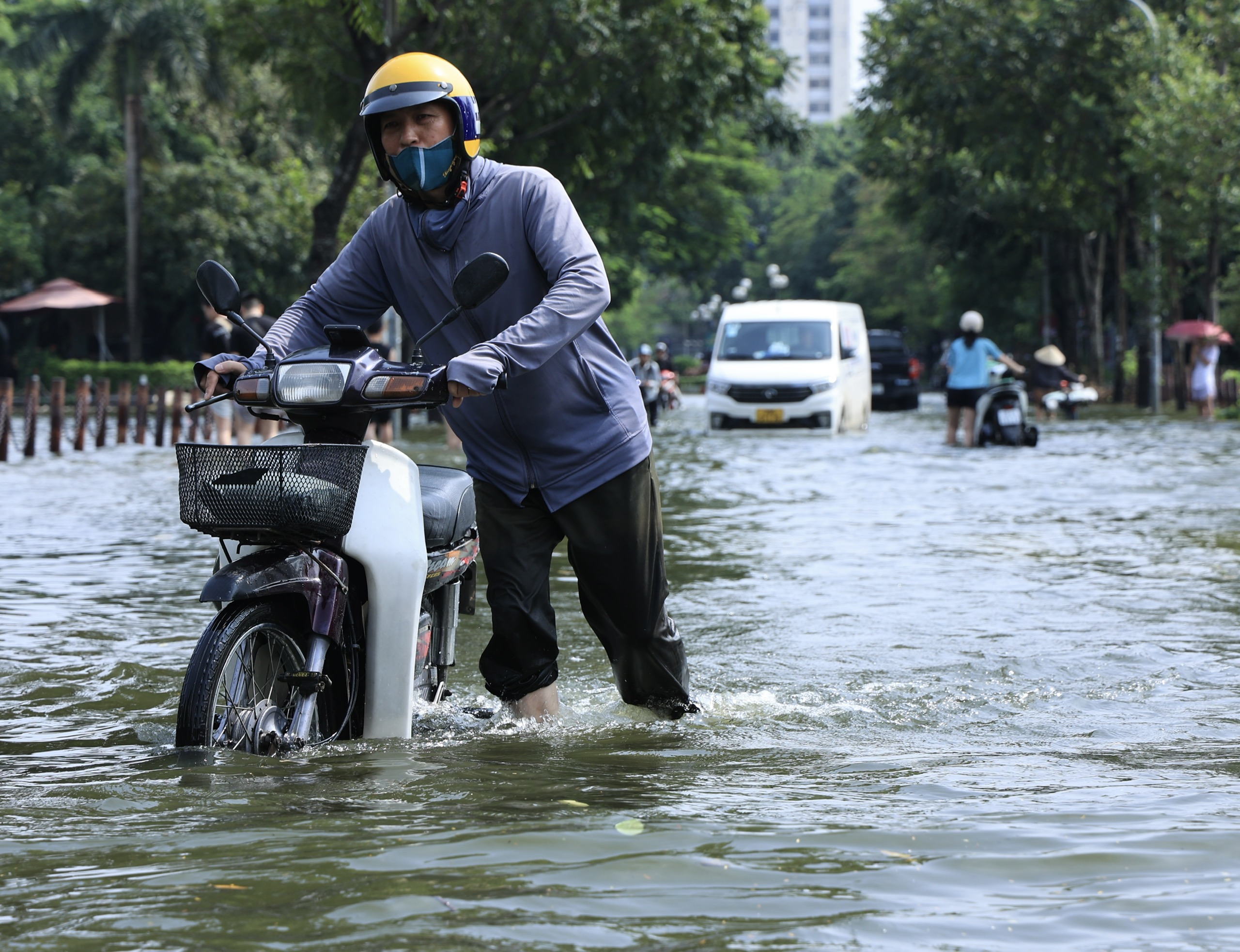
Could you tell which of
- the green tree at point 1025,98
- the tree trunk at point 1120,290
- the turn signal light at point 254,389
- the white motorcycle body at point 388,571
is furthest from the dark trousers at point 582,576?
the tree trunk at point 1120,290

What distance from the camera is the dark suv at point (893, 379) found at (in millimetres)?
36781

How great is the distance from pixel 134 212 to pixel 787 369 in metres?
22.7

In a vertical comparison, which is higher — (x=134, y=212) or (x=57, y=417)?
(x=134, y=212)

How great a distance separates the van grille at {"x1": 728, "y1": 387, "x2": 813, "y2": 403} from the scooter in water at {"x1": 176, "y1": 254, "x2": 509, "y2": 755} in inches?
728

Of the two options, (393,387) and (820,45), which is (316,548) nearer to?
(393,387)

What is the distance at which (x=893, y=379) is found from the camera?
121 feet

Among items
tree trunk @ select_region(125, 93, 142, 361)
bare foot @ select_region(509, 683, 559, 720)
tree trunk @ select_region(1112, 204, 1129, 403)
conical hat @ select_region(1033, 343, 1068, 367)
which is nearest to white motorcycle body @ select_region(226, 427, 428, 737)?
bare foot @ select_region(509, 683, 559, 720)

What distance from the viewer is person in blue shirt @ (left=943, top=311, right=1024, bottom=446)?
66.5ft

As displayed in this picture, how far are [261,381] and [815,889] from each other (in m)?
1.80

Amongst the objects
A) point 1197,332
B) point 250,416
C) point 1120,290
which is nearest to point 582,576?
point 250,416

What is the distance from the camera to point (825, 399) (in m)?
22.8

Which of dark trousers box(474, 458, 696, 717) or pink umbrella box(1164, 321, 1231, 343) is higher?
pink umbrella box(1164, 321, 1231, 343)

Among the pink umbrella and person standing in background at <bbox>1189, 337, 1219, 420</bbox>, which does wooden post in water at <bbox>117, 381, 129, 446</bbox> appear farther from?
the pink umbrella

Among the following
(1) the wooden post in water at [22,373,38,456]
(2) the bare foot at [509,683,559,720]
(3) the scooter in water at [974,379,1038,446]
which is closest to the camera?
(2) the bare foot at [509,683,559,720]
